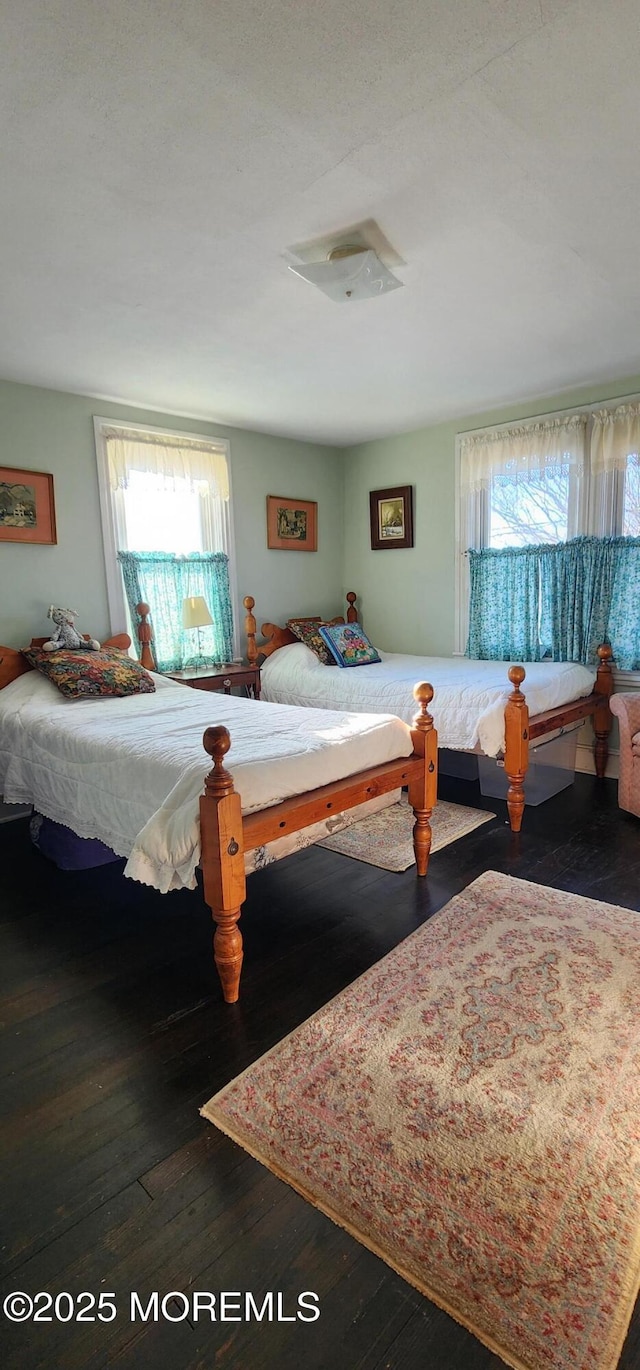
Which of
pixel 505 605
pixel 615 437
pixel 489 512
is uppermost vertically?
pixel 615 437

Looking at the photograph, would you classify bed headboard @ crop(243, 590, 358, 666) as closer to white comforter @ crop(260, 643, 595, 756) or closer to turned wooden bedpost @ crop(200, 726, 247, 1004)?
white comforter @ crop(260, 643, 595, 756)

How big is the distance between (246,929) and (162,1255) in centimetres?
122

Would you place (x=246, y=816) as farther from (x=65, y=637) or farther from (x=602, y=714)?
(x=602, y=714)

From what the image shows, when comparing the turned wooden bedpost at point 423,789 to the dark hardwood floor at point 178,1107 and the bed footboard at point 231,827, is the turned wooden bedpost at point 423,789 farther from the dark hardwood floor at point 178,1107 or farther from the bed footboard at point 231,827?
the bed footboard at point 231,827

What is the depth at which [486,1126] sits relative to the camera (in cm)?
149

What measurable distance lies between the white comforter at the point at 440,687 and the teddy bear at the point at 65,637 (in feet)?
4.63

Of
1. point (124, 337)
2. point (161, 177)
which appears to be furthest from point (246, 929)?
point (124, 337)

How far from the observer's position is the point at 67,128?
1.65 meters

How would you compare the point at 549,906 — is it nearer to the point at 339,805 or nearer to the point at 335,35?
the point at 339,805

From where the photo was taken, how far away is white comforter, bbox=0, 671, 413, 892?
6.60 ft

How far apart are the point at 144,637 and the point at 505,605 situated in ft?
8.34

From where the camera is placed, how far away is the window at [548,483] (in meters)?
3.96

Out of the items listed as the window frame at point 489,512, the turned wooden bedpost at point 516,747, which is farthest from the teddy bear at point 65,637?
the window frame at point 489,512

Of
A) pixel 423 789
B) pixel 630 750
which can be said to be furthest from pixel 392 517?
pixel 423 789
